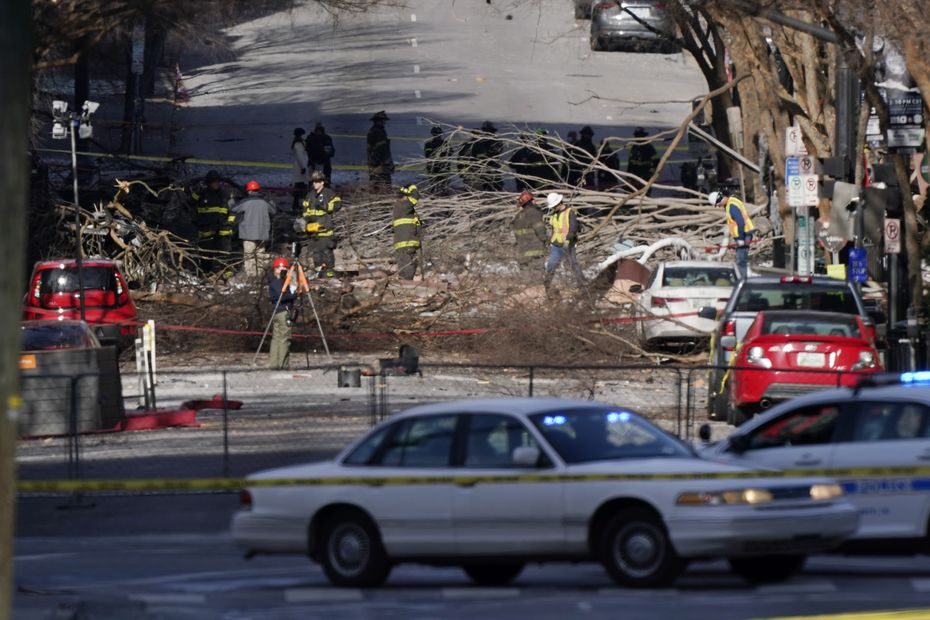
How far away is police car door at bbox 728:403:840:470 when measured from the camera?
13031mm

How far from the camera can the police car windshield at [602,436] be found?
11703 millimetres

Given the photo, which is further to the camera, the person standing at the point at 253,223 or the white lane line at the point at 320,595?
the person standing at the point at 253,223

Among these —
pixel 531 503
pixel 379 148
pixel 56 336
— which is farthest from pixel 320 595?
pixel 379 148

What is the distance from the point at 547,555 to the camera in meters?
11.4

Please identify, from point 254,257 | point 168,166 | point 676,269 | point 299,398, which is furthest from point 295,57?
point 299,398

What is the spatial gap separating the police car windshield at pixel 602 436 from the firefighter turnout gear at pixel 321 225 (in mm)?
18994

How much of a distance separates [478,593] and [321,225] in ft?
66.0

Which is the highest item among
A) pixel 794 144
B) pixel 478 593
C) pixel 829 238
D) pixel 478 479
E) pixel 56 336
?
pixel 794 144

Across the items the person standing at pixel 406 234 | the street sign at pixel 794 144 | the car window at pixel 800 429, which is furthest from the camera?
the person standing at pixel 406 234

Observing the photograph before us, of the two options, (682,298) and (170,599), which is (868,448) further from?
(682,298)

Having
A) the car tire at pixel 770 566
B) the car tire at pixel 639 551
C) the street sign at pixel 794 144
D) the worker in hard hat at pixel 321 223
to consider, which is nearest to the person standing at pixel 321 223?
the worker in hard hat at pixel 321 223

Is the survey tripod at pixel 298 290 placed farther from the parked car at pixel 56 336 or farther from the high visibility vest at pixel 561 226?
the high visibility vest at pixel 561 226

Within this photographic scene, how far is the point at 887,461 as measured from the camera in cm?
1273

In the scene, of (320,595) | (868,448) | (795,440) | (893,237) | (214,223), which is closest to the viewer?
(320,595)
